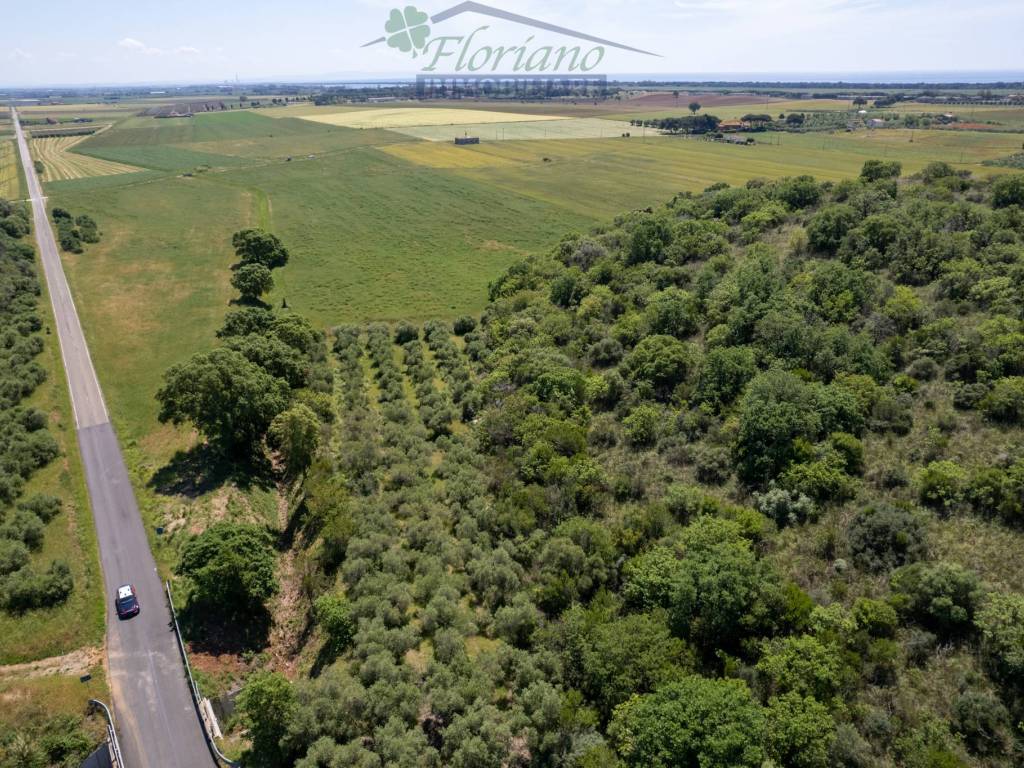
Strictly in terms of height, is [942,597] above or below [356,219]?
below

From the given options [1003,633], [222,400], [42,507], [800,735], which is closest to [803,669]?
[800,735]

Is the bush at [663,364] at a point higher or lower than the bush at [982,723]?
higher

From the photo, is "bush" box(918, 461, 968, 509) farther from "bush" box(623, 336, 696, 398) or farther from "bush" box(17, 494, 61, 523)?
"bush" box(17, 494, 61, 523)

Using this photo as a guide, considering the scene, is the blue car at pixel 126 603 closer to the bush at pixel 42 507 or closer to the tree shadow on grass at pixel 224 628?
the tree shadow on grass at pixel 224 628

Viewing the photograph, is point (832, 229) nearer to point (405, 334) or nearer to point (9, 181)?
point (405, 334)

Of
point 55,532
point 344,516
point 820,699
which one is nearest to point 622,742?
point 820,699

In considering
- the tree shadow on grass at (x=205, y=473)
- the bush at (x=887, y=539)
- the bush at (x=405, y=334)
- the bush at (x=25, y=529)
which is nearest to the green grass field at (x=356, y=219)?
the tree shadow on grass at (x=205, y=473)

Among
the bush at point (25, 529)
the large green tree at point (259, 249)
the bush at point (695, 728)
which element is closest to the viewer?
the bush at point (695, 728)
